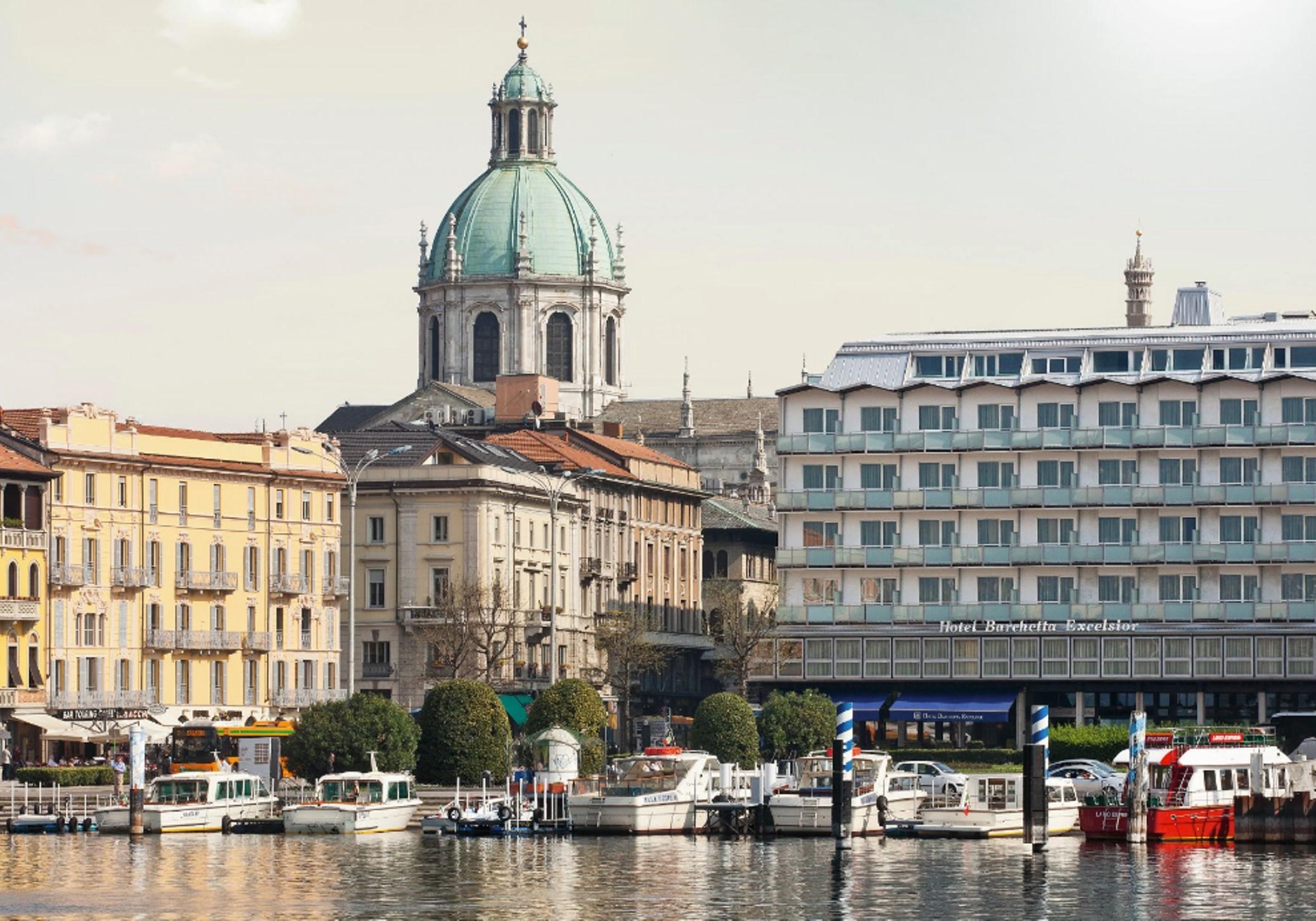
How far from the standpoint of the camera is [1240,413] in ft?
579

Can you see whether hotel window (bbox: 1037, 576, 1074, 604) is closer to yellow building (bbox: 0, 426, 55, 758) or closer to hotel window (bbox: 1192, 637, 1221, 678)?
hotel window (bbox: 1192, 637, 1221, 678)

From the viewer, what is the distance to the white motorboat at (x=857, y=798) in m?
A: 128

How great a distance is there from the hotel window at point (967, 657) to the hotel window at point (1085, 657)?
16.3 ft

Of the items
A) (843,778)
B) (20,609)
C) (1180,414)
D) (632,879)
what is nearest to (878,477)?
(1180,414)

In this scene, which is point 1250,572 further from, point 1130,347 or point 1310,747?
point 1310,747

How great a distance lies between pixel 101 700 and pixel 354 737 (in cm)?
2771

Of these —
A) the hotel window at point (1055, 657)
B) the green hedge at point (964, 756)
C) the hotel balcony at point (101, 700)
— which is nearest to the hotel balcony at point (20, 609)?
the hotel balcony at point (101, 700)

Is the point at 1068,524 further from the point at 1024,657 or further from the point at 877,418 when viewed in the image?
the point at 877,418

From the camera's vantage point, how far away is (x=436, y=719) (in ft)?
488

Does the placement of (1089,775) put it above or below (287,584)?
below

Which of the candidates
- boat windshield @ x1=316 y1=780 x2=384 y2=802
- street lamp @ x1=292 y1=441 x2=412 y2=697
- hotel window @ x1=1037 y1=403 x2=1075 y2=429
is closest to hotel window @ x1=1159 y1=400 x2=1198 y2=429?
hotel window @ x1=1037 y1=403 x2=1075 y2=429

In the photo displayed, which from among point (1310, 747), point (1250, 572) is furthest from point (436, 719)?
point (1250, 572)

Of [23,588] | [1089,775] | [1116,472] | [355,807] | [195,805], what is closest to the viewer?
[355,807]

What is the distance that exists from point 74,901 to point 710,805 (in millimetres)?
36973
